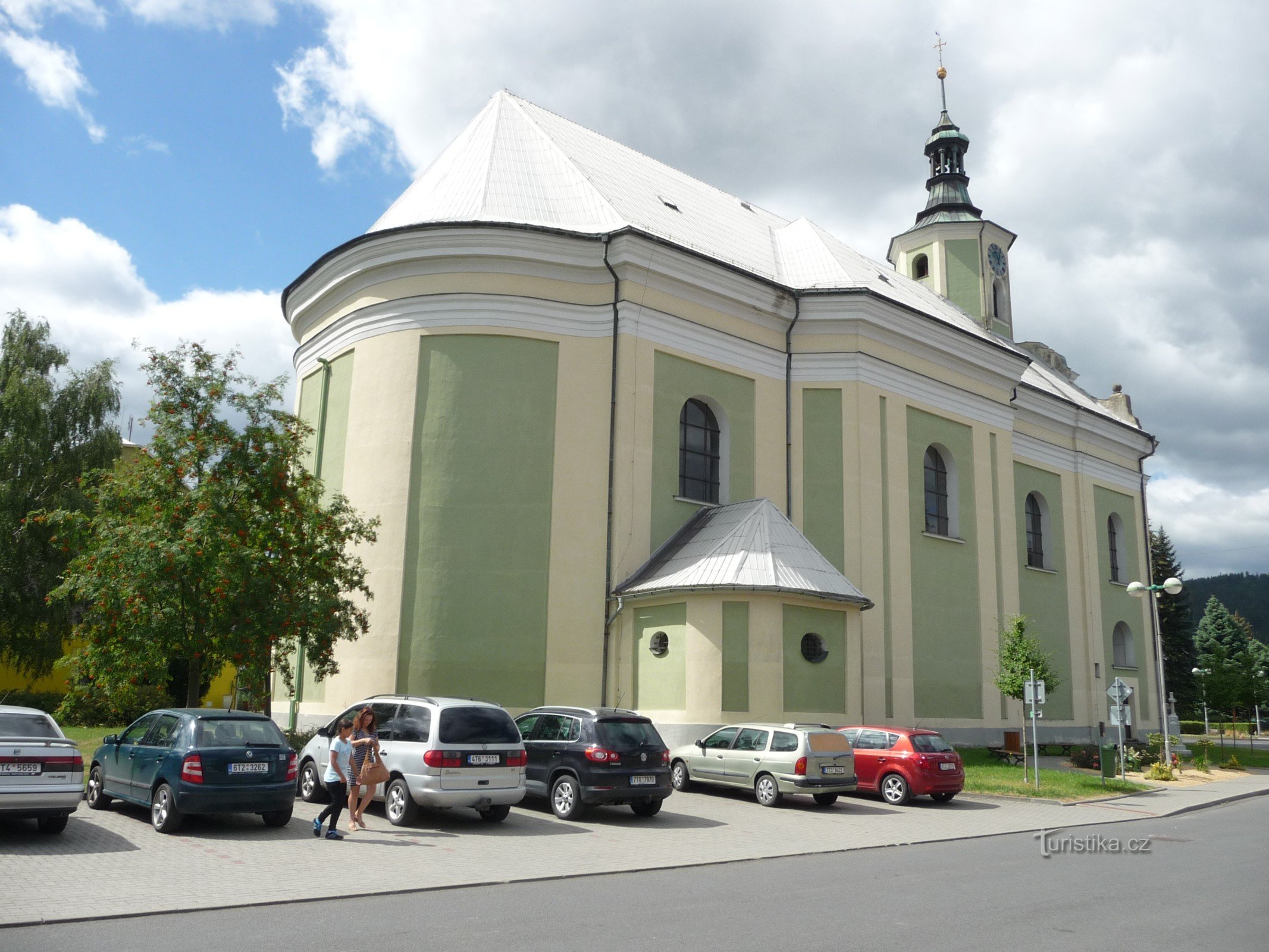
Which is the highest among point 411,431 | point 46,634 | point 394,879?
point 411,431

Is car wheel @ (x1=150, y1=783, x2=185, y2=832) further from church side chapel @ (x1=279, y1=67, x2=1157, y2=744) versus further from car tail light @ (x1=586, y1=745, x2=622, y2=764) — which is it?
church side chapel @ (x1=279, y1=67, x2=1157, y2=744)

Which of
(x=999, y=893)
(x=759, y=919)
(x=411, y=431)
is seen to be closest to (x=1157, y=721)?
(x=411, y=431)

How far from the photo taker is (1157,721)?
38.5 meters

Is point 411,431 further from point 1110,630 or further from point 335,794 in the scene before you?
point 1110,630

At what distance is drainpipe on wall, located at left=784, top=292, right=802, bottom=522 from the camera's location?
2611 centimetres

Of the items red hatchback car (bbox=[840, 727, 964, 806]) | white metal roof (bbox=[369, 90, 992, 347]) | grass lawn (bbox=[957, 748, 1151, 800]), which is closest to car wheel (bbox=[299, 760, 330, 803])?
red hatchback car (bbox=[840, 727, 964, 806])

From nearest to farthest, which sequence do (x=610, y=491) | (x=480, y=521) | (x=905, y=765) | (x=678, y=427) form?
(x=905, y=765) → (x=480, y=521) → (x=610, y=491) → (x=678, y=427)

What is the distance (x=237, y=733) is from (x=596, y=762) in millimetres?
4810

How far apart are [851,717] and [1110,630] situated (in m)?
19.3

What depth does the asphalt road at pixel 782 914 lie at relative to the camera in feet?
24.0

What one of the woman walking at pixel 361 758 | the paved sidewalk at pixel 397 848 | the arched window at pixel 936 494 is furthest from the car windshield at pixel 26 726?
the arched window at pixel 936 494

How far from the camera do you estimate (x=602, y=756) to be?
1436 cm

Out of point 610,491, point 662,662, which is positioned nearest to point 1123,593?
point 662,662

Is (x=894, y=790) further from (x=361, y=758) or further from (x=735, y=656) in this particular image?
(x=361, y=758)
